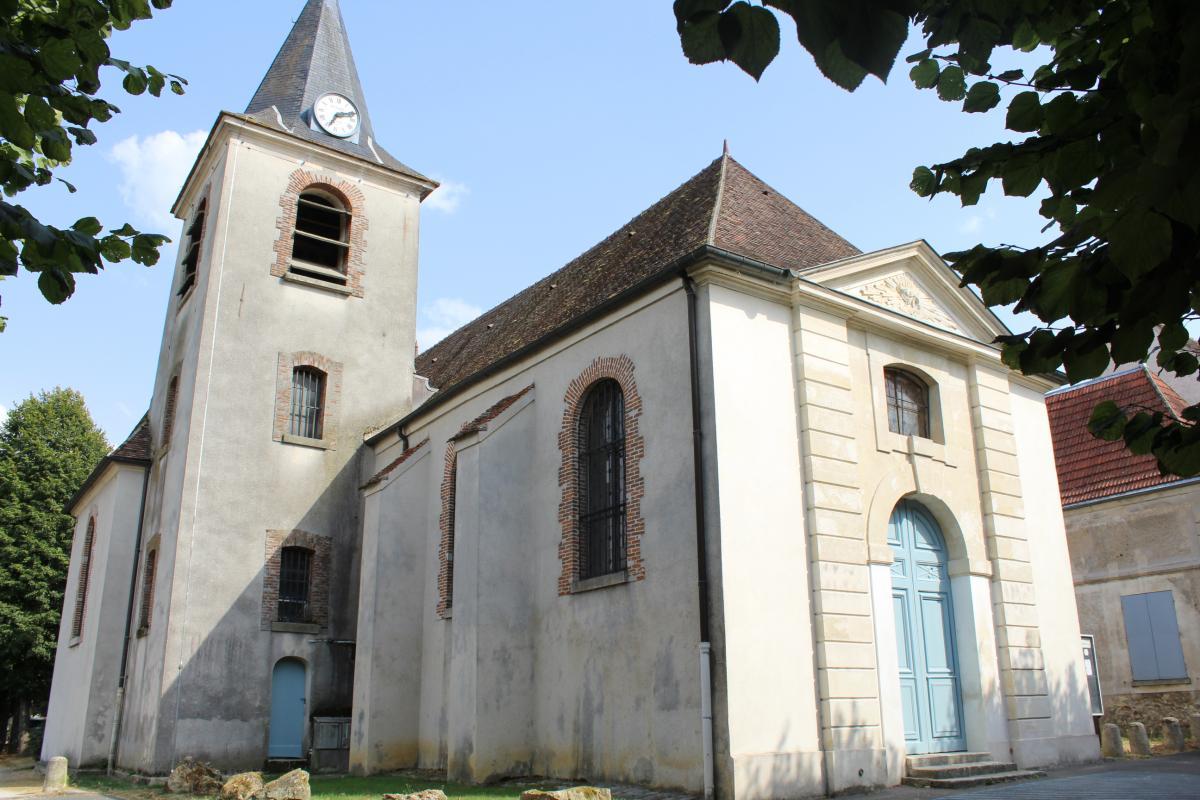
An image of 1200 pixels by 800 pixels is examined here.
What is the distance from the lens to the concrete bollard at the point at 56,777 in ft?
52.9

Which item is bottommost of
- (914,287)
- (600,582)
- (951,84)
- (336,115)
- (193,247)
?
(600,582)

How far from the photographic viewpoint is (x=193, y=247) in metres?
21.5

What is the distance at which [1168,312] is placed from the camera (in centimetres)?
333

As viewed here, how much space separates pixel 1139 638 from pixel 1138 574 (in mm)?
1232

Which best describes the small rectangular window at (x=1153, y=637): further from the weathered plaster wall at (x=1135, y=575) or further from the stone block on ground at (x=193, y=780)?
the stone block on ground at (x=193, y=780)

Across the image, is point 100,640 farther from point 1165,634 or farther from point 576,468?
point 1165,634

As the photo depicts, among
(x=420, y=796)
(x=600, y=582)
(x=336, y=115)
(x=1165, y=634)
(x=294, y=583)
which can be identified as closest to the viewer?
(x=420, y=796)

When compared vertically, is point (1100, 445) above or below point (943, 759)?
above

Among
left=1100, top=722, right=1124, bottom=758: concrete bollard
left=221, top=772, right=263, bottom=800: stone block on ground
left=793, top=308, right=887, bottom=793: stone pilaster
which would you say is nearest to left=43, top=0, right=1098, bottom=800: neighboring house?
left=793, top=308, right=887, bottom=793: stone pilaster

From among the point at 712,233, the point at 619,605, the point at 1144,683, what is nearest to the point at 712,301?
the point at 712,233

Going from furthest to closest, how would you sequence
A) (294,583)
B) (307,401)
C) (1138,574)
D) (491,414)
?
(307,401), (1138,574), (294,583), (491,414)

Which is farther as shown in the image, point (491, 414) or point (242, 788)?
point (491, 414)

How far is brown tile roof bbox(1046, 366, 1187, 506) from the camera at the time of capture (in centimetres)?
2012

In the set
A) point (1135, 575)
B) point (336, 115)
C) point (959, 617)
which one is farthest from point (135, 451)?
point (1135, 575)
